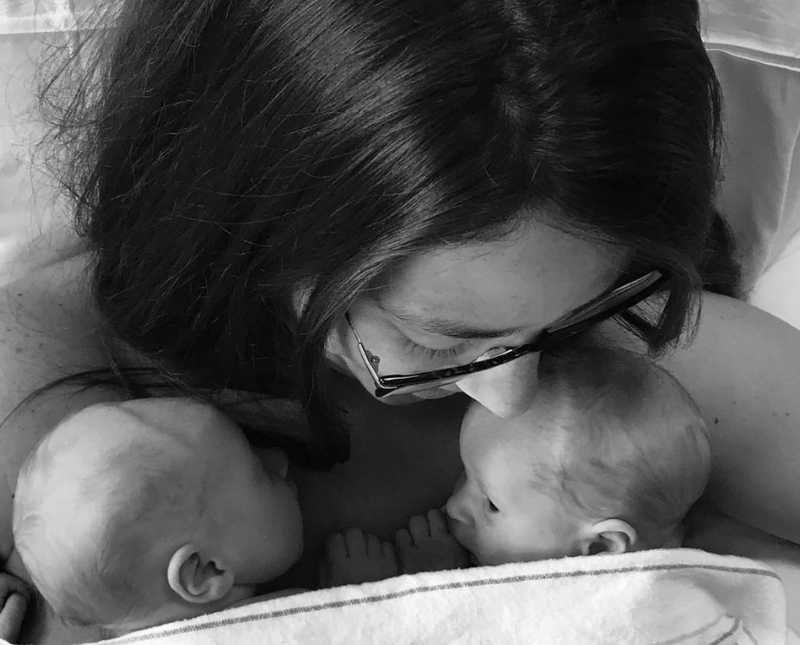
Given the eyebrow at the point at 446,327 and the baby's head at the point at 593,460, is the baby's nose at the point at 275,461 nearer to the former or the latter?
the baby's head at the point at 593,460

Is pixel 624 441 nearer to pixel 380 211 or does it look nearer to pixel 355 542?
pixel 355 542

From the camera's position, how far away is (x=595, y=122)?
1.95 ft

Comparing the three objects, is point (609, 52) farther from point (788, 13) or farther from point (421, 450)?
point (788, 13)

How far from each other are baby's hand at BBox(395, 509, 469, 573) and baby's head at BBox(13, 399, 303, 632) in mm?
150

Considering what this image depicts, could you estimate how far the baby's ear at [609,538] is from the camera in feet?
3.02

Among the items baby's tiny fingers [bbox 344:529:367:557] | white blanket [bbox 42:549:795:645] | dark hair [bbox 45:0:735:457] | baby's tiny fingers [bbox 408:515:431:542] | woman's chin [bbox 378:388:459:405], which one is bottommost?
baby's tiny fingers [bbox 408:515:431:542]

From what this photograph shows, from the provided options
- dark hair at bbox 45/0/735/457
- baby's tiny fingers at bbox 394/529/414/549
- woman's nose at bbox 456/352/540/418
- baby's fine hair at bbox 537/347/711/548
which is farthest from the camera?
baby's tiny fingers at bbox 394/529/414/549

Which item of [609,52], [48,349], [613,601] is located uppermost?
[609,52]

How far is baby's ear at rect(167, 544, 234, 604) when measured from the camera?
848 mm

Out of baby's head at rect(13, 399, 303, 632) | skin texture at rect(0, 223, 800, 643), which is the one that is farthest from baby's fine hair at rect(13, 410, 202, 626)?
skin texture at rect(0, 223, 800, 643)

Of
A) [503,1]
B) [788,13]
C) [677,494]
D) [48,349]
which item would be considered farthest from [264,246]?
[788,13]

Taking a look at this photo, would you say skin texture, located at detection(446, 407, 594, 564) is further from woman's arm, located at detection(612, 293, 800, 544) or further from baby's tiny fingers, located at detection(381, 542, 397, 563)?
woman's arm, located at detection(612, 293, 800, 544)

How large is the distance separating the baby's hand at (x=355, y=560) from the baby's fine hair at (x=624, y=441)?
0.71 feet

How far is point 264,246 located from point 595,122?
0.92 feet
